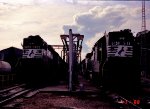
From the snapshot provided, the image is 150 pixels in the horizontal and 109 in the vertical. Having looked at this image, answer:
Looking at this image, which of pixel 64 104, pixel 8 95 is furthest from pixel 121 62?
pixel 8 95

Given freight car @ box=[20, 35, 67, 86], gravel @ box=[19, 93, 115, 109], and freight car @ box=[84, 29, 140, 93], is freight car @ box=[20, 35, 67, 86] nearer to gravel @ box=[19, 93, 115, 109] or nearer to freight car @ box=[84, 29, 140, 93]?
freight car @ box=[84, 29, 140, 93]

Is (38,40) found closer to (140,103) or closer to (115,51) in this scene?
(115,51)

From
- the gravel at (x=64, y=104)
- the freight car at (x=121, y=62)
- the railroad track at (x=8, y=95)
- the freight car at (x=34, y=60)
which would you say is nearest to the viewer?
the gravel at (x=64, y=104)

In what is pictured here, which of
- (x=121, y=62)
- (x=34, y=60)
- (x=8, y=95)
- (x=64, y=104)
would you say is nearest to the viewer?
(x=64, y=104)

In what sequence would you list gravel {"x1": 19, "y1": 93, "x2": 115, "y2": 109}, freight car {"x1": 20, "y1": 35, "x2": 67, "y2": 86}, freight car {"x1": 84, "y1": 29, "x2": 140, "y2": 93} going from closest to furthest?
gravel {"x1": 19, "y1": 93, "x2": 115, "y2": 109} < freight car {"x1": 84, "y1": 29, "x2": 140, "y2": 93} < freight car {"x1": 20, "y1": 35, "x2": 67, "y2": 86}

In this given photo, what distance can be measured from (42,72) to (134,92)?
38.0ft

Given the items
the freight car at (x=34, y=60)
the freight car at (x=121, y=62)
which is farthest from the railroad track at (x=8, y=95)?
the freight car at (x=34, y=60)

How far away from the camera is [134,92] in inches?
694

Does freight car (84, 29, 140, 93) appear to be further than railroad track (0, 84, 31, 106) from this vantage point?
Yes

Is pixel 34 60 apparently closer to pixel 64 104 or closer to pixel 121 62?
pixel 121 62

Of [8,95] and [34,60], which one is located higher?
[34,60]

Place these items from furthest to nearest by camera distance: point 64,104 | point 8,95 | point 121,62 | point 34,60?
1. point 34,60
2. point 121,62
3. point 8,95
4. point 64,104

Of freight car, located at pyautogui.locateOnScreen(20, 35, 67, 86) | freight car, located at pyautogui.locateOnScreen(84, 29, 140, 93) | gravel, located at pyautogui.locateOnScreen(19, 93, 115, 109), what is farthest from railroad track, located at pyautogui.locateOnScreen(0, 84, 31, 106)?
freight car, located at pyautogui.locateOnScreen(20, 35, 67, 86)

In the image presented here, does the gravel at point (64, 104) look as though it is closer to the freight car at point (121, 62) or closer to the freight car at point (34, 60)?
the freight car at point (121, 62)
